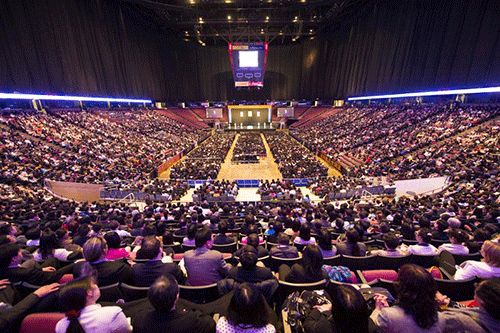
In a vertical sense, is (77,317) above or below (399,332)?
above

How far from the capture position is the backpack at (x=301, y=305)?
2391 mm

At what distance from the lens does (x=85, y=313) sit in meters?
1.93

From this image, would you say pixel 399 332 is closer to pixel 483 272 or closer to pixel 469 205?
pixel 483 272

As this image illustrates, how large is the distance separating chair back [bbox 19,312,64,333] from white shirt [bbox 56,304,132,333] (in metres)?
0.41

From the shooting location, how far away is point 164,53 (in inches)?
1944

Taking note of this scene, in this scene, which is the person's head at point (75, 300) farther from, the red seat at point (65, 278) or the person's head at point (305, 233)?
the person's head at point (305, 233)

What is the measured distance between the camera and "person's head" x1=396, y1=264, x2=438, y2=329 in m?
1.87

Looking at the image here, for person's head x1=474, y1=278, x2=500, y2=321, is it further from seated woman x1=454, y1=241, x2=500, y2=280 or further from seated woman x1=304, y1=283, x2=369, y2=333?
seated woman x1=454, y1=241, x2=500, y2=280

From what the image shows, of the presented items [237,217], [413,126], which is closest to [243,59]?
[413,126]

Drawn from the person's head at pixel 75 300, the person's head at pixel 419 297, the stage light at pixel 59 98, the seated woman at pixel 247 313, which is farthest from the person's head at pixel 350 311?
the stage light at pixel 59 98

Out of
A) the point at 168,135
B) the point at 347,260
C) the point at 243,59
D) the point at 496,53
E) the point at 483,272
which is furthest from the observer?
the point at 243,59

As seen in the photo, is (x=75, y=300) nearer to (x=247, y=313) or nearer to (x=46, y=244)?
(x=247, y=313)

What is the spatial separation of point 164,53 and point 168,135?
1033 inches

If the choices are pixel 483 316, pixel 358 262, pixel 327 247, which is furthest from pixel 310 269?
pixel 483 316
